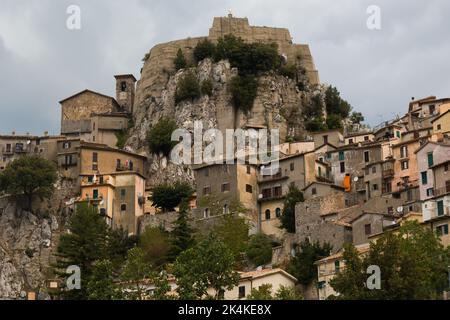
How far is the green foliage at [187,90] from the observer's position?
113 meters

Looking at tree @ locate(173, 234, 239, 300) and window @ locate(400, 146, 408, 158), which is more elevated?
window @ locate(400, 146, 408, 158)

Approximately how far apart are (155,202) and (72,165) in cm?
1084

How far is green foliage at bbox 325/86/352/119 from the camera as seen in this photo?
116m

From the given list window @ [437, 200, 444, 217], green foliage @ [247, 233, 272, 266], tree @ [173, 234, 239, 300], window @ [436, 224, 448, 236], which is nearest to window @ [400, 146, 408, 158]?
green foliage @ [247, 233, 272, 266]

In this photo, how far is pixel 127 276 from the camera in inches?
2436

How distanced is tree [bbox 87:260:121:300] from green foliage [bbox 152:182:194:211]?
29.8m

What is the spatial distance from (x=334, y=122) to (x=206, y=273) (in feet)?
179

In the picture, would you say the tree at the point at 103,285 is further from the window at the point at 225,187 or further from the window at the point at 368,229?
the window at the point at 225,187

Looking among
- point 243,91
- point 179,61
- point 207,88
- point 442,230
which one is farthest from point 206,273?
point 179,61

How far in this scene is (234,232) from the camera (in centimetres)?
8575

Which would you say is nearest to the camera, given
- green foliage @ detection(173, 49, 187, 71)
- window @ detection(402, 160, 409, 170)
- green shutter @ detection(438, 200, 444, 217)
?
green shutter @ detection(438, 200, 444, 217)

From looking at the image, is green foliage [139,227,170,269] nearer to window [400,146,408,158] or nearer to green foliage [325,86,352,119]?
window [400,146,408,158]

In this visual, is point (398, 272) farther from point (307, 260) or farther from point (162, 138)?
point (162, 138)

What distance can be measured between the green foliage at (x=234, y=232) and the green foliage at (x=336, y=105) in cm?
3039
